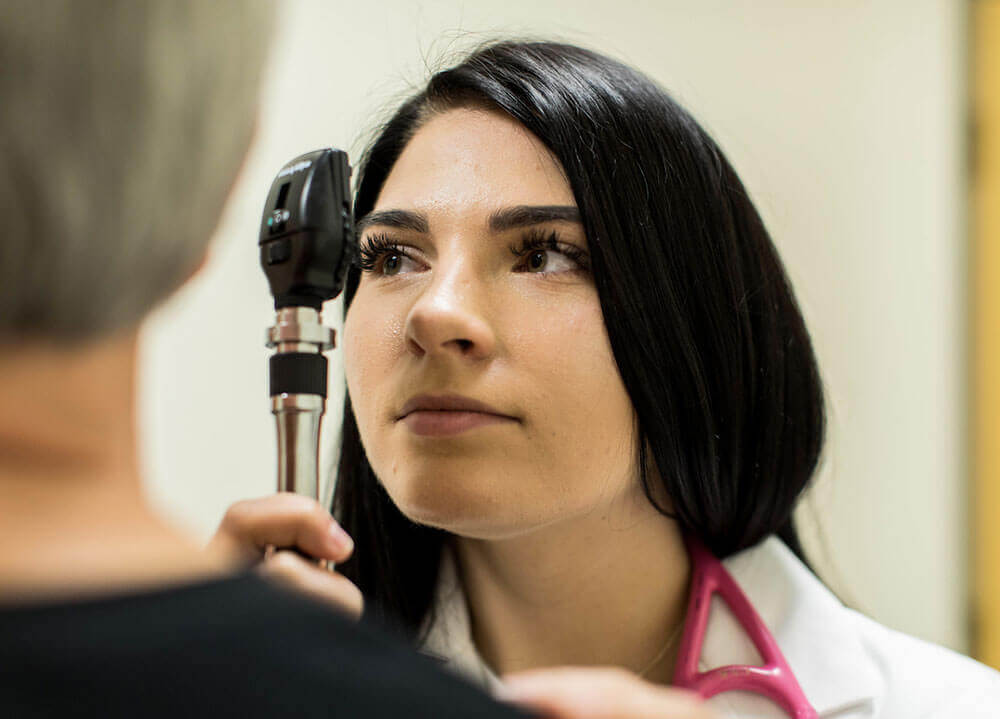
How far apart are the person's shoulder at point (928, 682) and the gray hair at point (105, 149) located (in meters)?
0.74

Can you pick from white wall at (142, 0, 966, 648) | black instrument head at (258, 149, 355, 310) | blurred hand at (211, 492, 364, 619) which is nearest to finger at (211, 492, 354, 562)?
blurred hand at (211, 492, 364, 619)

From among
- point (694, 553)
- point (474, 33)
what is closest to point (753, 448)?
point (694, 553)

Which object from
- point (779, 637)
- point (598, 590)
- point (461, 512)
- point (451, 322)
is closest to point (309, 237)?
point (451, 322)

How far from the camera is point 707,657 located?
0.85m

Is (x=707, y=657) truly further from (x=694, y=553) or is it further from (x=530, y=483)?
(x=530, y=483)

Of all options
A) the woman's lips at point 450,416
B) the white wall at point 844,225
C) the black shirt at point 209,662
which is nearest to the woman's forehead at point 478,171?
the woman's lips at point 450,416

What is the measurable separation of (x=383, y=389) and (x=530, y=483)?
0.15 meters

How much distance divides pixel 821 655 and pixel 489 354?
16.0 inches

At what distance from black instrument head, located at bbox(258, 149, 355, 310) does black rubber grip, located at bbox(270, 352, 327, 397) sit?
0.03 metres

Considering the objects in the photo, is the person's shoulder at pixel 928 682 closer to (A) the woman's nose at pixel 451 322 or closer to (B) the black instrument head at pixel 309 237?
(A) the woman's nose at pixel 451 322

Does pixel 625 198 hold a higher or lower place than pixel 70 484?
higher

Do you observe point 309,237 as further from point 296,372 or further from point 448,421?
point 448,421

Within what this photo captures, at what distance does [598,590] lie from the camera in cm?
89

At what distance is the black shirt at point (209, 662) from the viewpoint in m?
0.28
